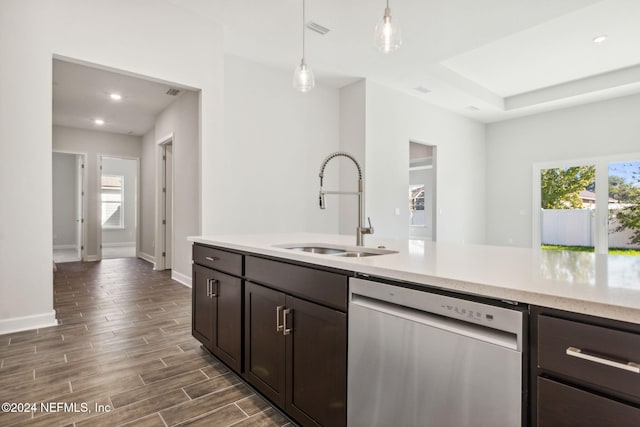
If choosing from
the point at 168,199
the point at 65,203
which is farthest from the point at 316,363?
the point at 65,203

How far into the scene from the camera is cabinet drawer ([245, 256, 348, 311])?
1336 millimetres

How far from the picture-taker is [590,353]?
2.46 feet

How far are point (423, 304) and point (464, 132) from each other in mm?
7108

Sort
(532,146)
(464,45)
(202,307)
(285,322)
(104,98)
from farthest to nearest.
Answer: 1. (532,146)
2. (104,98)
3. (464,45)
4. (202,307)
5. (285,322)

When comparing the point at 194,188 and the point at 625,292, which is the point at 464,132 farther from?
the point at 625,292

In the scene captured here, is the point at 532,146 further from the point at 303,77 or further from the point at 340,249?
the point at 340,249

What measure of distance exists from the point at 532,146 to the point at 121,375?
7.90m

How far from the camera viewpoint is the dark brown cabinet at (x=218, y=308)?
1.97m

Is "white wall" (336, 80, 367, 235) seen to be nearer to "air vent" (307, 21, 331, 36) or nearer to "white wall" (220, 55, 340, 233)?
"white wall" (220, 55, 340, 233)

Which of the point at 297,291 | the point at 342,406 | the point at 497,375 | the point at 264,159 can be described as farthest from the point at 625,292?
the point at 264,159

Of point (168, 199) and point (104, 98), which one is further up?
point (104, 98)

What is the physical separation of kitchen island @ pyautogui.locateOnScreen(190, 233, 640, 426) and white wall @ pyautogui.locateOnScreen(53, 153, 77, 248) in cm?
874

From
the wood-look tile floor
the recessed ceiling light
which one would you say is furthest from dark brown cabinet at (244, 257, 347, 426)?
the recessed ceiling light

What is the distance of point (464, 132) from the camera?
7.29 meters
